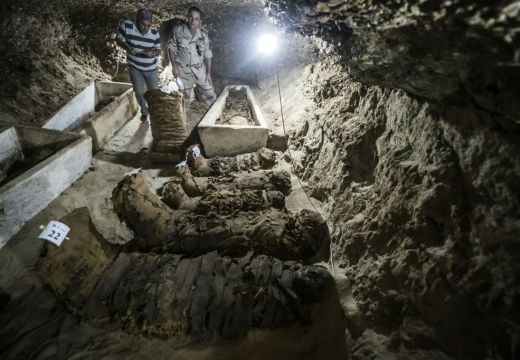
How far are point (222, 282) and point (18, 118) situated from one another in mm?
4787

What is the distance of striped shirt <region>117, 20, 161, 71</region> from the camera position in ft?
15.7

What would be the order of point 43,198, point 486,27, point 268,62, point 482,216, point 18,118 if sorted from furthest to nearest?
point 268,62, point 18,118, point 43,198, point 482,216, point 486,27

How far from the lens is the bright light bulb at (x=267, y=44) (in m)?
6.16

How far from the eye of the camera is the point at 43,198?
3.45 m

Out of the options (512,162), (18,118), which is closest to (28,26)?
(18,118)

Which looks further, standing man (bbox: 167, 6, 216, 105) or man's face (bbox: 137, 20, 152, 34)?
standing man (bbox: 167, 6, 216, 105)

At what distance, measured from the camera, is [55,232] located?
2264 mm

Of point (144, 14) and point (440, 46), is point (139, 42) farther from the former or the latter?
point (440, 46)

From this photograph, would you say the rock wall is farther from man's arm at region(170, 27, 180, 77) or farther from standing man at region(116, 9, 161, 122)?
man's arm at region(170, 27, 180, 77)

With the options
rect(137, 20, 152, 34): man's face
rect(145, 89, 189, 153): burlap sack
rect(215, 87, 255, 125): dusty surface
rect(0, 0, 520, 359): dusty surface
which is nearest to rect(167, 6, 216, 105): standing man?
rect(215, 87, 255, 125): dusty surface

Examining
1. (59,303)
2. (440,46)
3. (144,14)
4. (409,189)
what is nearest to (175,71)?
(144,14)

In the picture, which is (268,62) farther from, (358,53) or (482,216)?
(482,216)

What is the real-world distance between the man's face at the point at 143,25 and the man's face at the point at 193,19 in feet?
A: 3.06

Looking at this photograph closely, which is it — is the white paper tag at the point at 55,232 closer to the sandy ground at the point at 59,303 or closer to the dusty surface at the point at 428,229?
the sandy ground at the point at 59,303
